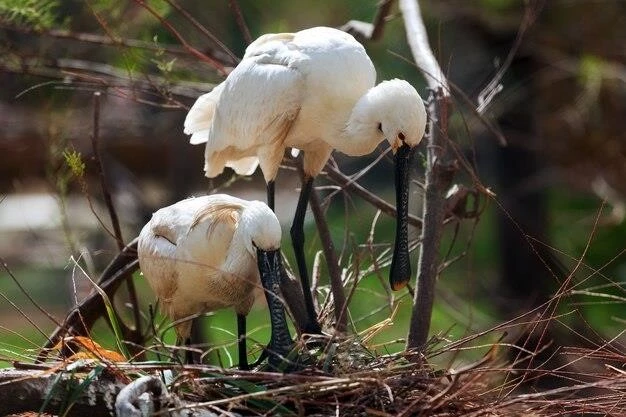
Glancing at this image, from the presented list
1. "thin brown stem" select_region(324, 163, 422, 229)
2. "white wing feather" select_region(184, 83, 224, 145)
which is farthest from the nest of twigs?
"white wing feather" select_region(184, 83, 224, 145)

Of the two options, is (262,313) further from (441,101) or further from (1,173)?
(441,101)

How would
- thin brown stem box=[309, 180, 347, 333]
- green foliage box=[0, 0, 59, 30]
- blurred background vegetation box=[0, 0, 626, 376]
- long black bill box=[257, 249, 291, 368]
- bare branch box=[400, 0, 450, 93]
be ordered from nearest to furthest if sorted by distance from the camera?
long black bill box=[257, 249, 291, 368] → thin brown stem box=[309, 180, 347, 333] → bare branch box=[400, 0, 450, 93] → green foliage box=[0, 0, 59, 30] → blurred background vegetation box=[0, 0, 626, 376]

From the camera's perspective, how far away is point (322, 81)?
443 cm

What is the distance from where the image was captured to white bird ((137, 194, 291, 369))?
4.05 metres

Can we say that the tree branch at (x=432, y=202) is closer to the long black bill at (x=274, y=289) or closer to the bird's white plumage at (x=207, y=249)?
the long black bill at (x=274, y=289)

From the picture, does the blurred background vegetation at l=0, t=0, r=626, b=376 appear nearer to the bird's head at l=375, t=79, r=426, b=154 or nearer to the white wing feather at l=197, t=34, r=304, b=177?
the white wing feather at l=197, t=34, r=304, b=177

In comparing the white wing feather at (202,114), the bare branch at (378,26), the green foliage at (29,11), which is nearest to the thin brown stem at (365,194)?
the white wing feather at (202,114)

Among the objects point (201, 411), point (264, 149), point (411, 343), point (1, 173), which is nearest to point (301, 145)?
point (264, 149)

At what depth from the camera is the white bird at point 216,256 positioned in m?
4.05

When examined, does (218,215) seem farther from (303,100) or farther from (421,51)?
(421,51)

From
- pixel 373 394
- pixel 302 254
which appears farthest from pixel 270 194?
pixel 373 394

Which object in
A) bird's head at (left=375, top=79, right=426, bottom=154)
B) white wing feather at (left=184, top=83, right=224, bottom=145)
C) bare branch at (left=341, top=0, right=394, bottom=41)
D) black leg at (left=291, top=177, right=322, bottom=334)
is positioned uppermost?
bare branch at (left=341, top=0, right=394, bottom=41)

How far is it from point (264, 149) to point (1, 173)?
8128mm

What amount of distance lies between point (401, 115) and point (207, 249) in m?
0.75
